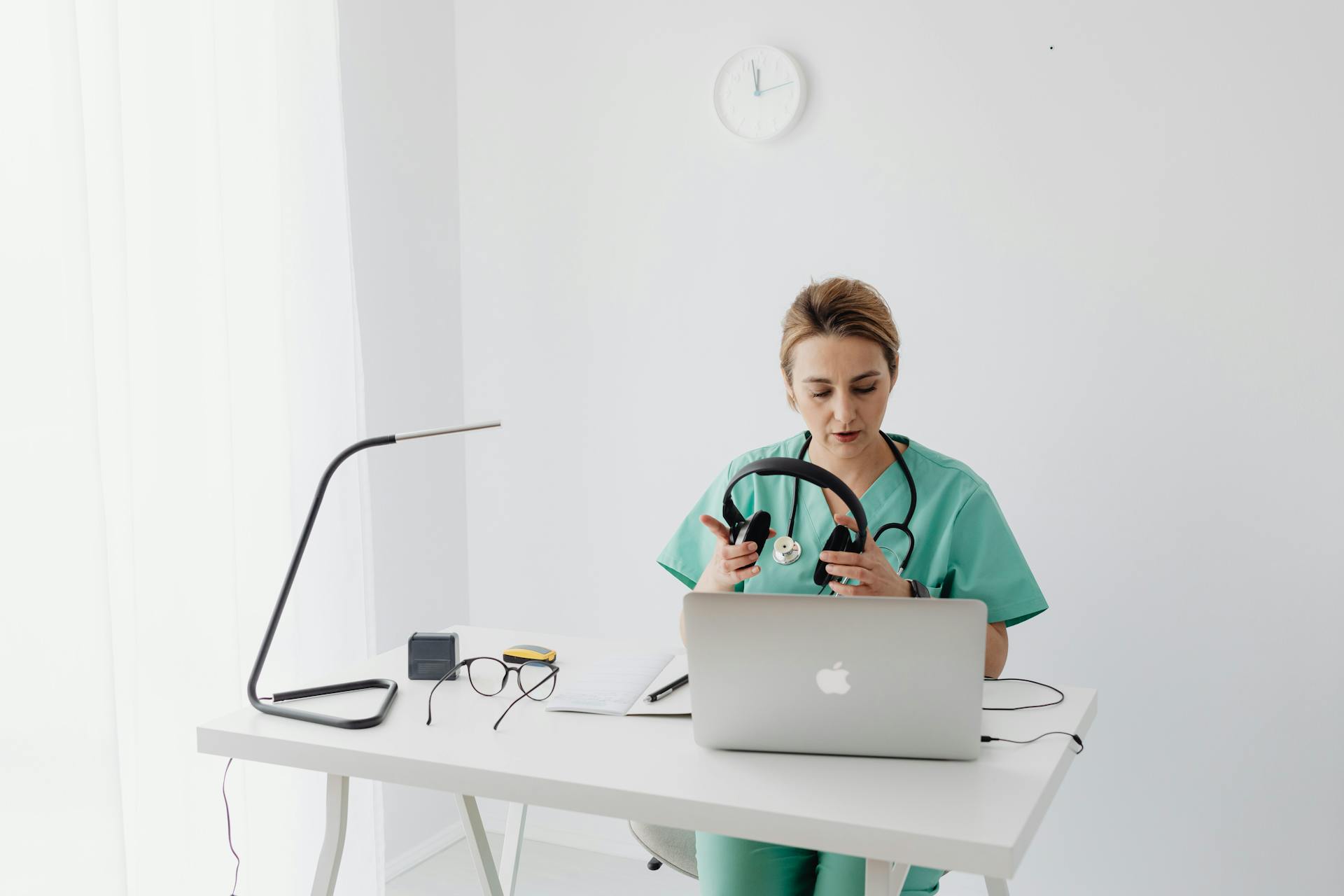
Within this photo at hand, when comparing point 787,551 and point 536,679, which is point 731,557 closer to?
point 787,551

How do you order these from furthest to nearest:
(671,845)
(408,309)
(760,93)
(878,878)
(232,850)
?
(408,309) < (760,93) < (232,850) < (671,845) < (878,878)

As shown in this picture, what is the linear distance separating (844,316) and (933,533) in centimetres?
37

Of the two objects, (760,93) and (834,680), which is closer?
(834,680)

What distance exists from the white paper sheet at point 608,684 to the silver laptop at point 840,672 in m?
0.22

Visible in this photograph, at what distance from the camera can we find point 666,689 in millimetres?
1420

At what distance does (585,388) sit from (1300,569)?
1594 mm

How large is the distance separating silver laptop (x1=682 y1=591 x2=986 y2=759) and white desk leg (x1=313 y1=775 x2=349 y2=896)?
52cm

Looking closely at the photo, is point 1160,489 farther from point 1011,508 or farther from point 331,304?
point 331,304

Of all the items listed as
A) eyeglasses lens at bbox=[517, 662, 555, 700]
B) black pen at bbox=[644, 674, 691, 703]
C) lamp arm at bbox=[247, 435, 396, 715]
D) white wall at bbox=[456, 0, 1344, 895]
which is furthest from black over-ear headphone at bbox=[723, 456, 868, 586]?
white wall at bbox=[456, 0, 1344, 895]

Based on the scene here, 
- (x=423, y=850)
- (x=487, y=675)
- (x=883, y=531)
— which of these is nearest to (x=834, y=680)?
(x=883, y=531)

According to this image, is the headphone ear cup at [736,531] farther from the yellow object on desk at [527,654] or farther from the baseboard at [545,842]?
the baseboard at [545,842]

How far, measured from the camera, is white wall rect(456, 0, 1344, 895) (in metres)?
1.97

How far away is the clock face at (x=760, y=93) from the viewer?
7.57 feet

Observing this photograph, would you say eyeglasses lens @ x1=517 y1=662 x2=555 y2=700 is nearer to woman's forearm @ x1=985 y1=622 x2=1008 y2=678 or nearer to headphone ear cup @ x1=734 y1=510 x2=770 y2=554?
headphone ear cup @ x1=734 y1=510 x2=770 y2=554
